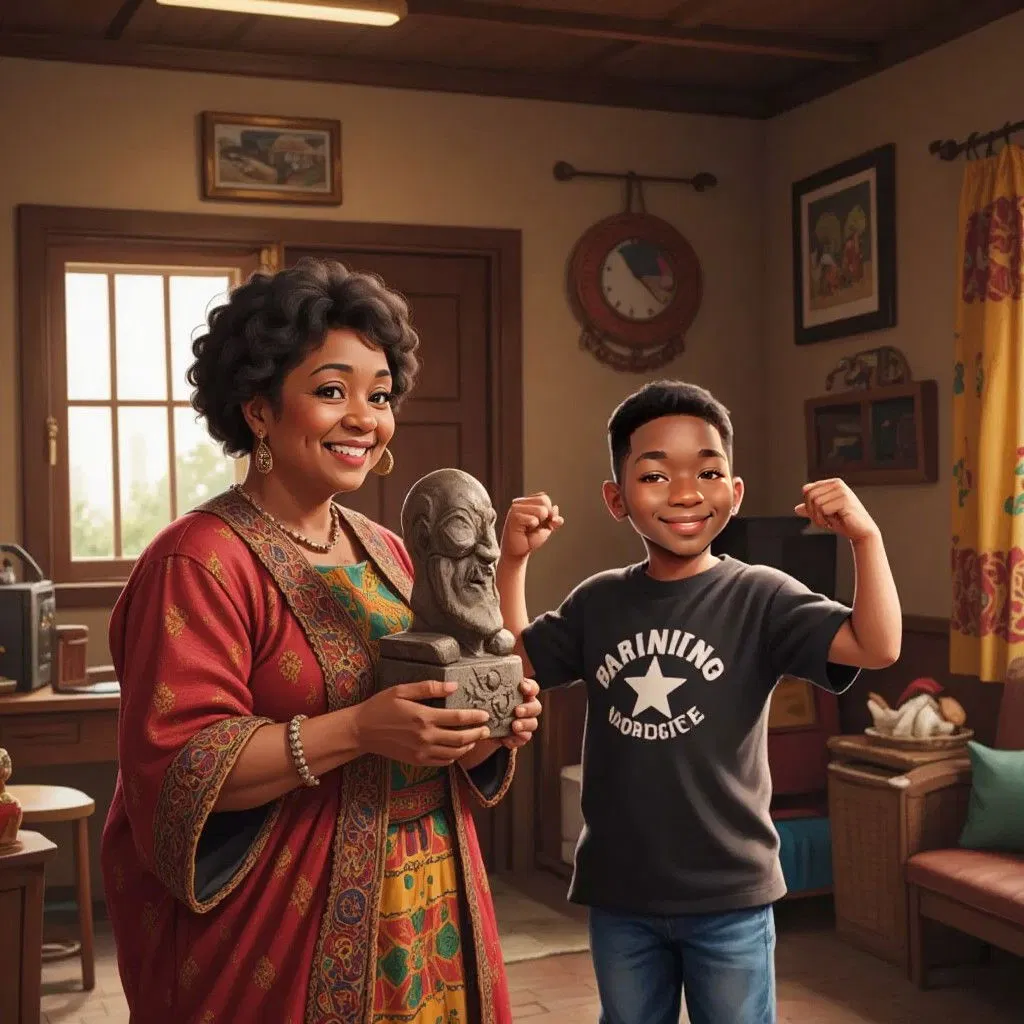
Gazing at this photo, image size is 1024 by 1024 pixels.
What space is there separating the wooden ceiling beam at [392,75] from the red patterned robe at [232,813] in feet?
10.9

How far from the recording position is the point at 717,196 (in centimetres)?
533

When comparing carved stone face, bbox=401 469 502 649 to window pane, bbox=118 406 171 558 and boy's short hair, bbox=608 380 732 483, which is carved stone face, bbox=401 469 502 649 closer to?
boy's short hair, bbox=608 380 732 483

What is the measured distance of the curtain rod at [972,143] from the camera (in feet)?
13.2

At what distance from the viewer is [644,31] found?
4332 mm

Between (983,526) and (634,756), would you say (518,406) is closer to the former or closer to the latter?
(983,526)

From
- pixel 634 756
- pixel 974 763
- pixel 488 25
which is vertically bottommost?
pixel 974 763

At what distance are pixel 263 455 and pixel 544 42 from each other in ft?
11.0

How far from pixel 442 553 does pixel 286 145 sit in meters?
3.45

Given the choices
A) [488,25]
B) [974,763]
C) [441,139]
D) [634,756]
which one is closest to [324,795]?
[634,756]

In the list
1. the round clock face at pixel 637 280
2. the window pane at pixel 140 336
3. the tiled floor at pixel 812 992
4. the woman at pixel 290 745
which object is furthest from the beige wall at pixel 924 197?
the woman at pixel 290 745

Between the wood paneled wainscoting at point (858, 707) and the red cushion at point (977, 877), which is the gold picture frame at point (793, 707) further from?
the red cushion at point (977, 877)

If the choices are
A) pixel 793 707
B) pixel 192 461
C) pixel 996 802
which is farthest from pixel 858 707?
pixel 192 461

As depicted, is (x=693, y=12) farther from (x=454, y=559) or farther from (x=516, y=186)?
(x=454, y=559)

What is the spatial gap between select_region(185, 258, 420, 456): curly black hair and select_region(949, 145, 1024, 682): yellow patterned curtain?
265 centimetres
